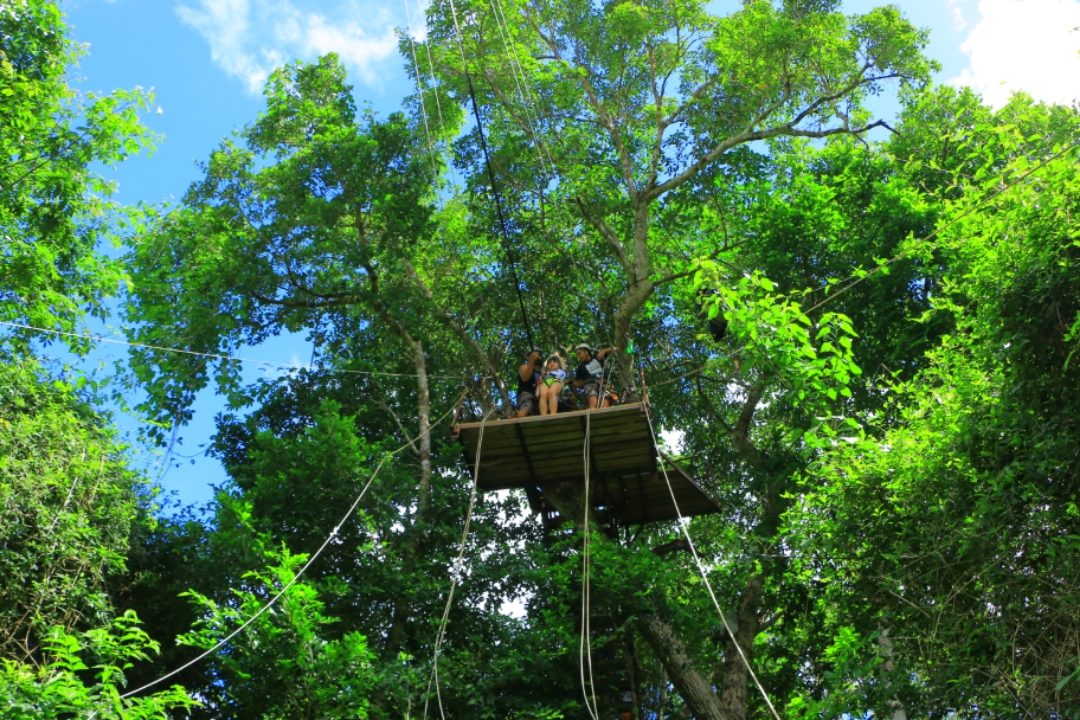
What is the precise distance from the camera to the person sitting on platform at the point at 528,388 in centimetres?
1090

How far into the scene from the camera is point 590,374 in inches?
438

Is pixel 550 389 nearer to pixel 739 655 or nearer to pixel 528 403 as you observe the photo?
pixel 528 403

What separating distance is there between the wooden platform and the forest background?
1.79 ft

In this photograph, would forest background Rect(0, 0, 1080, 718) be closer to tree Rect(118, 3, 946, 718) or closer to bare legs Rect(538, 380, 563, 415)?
tree Rect(118, 3, 946, 718)

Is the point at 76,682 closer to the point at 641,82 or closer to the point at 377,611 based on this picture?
the point at 377,611

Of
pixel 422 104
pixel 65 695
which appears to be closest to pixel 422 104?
pixel 422 104

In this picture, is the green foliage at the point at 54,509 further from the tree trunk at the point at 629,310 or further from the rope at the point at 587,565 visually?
the tree trunk at the point at 629,310

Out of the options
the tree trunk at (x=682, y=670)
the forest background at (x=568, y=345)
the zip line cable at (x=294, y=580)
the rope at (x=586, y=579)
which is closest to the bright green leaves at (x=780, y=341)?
the forest background at (x=568, y=345)

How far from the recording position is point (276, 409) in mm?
14094

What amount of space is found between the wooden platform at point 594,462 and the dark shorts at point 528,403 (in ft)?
0.99

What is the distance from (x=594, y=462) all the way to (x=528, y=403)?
44.5 inches

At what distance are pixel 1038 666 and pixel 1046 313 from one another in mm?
2052

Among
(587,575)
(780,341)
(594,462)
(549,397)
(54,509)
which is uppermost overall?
(549,397)

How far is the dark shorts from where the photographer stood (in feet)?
35.8
